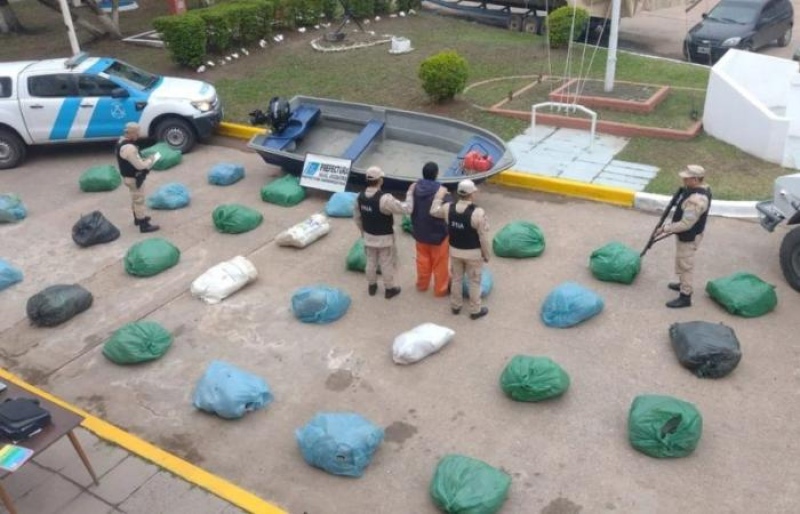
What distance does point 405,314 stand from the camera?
7918 mm

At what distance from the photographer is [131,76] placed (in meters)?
12.9

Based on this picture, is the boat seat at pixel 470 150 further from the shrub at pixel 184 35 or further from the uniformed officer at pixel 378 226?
the shrub at pixel 184 35

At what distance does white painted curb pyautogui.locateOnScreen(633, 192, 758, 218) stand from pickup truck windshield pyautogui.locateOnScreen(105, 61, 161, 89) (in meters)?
8.72

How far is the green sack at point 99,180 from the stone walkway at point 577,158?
646cm

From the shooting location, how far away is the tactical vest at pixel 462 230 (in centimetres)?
708

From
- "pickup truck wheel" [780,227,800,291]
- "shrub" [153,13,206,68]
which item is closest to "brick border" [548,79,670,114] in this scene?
"pickup truck wheel" [780,227,800,291]

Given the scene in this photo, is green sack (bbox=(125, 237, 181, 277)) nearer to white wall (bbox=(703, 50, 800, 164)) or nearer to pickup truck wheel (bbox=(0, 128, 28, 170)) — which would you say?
pickup truck wheel (bbox=(0, 128, 28, 170))

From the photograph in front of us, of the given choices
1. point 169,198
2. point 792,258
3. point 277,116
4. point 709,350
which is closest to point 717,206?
point 792,258

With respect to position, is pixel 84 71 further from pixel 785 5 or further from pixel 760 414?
pixel 785 5

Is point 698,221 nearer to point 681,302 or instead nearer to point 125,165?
point 681,302

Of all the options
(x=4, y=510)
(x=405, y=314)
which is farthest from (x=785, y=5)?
(x=4, y=510)

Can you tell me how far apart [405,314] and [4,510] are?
4145 millimetres

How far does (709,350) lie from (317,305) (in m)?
3.93

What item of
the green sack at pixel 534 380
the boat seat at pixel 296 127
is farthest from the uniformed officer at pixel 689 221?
the boat seat at pixel 296 127
